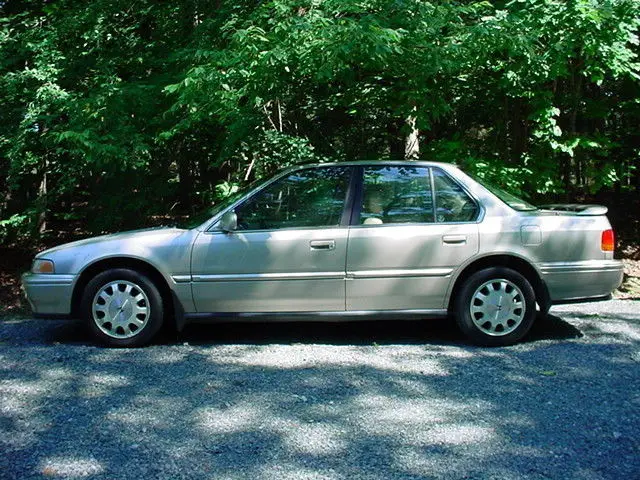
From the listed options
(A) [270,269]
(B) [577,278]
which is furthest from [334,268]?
(B) [577,278]

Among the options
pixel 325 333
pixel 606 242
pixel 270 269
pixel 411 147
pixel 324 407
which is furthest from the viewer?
pixel 411 147

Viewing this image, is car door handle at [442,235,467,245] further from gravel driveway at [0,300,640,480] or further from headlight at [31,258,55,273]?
headlight at [31,258,55,273]

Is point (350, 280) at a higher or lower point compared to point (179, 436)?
higher

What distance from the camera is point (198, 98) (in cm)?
720

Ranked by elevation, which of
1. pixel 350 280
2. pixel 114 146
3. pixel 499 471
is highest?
pixel 114 146

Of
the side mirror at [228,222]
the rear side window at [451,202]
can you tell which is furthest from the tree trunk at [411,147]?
the side mirror at [228,222]

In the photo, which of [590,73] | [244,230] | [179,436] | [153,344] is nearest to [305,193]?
[244,230]

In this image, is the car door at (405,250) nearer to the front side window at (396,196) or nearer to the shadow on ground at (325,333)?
the front side window at (396,196)

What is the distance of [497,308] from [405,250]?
3.16 feet

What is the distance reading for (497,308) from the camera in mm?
5766

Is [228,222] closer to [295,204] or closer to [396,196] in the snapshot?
[295,204]

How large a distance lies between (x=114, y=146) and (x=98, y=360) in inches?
116

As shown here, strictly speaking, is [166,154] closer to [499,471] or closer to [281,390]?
[281,390]

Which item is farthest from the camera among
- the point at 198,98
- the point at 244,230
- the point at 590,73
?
the point at 590,73
